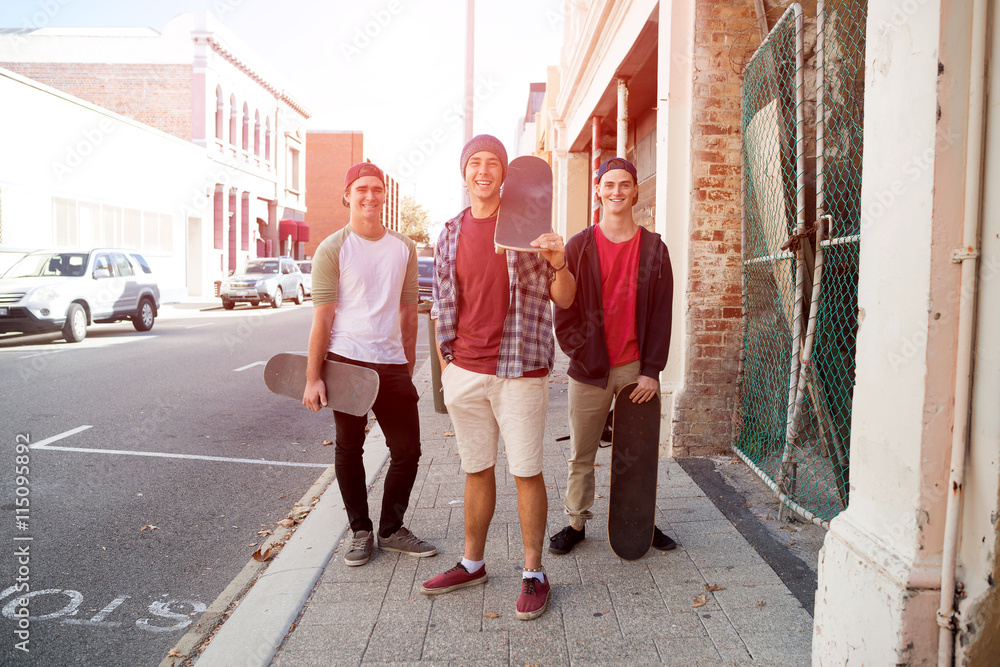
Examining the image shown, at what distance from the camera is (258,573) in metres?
3.57

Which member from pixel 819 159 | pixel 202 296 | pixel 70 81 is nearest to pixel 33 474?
pixel 819 159

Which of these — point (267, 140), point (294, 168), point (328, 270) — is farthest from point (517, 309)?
point (294, 168)

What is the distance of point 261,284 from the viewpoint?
24.6 m

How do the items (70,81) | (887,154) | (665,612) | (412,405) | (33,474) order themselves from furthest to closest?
(70,81), (33,474), (412,405), (665,612), (887,154)

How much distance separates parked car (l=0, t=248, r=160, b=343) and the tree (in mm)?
50137

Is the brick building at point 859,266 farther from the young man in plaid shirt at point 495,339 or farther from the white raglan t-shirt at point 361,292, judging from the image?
the white raglan t-shirt at point 361,292

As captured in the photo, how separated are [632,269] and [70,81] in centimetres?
3511

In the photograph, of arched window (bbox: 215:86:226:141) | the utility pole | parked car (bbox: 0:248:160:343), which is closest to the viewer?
the utility pole

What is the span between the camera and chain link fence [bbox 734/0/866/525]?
3.90m

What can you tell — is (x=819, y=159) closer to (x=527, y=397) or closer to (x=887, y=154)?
(x=887, y=154)

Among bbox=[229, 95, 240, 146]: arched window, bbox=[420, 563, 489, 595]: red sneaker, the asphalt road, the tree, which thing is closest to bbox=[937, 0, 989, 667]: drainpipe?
bbox=[420, 563, 489, 595]: red sneaker

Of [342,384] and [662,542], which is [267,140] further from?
[662,542]

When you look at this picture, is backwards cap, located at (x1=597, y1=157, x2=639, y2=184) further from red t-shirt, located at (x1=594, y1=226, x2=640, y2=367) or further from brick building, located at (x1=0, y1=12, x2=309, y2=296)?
brick building, located at (x1=0, y1=12, x2=309, y2=296)

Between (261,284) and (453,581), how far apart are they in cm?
2314
